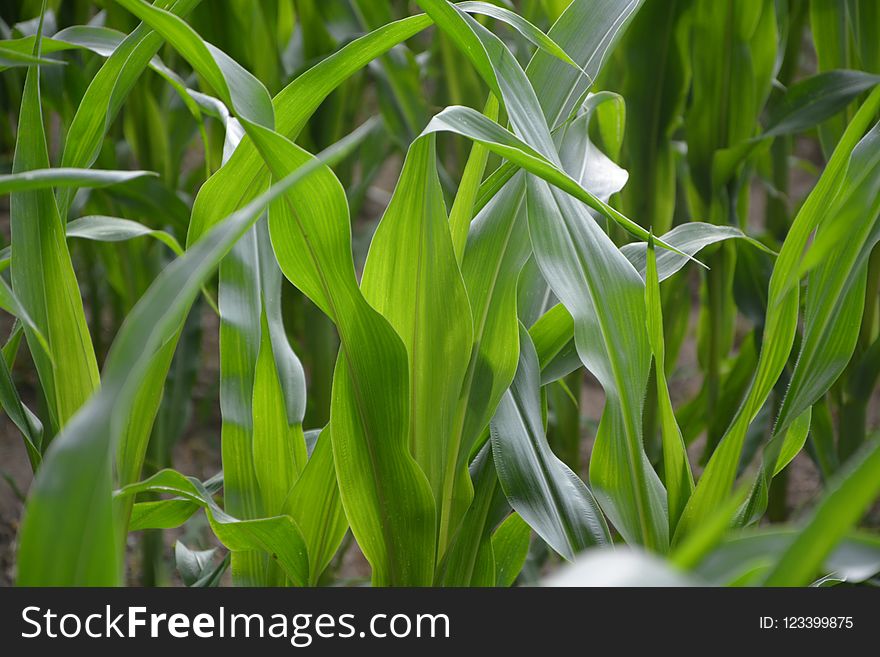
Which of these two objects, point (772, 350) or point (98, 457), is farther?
point (772, 350)

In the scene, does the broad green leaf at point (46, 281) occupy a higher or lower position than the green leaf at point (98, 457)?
higher

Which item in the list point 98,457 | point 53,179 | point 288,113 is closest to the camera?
point 98,457

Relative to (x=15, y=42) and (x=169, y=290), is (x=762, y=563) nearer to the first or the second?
(x=169, y=290)

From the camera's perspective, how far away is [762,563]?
26cm

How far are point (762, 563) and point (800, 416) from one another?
0.58 ft

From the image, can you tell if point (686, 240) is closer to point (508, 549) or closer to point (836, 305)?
point (836, 305)

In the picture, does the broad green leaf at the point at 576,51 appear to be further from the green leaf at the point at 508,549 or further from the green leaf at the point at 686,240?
the green leaf at the point at 508,549

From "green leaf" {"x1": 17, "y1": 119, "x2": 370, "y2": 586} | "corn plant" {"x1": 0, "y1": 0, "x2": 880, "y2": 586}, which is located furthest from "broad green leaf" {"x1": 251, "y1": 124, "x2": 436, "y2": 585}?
"green leaf" {"x1": 17, "y1": 119, "x2": 370, "y2": 586}

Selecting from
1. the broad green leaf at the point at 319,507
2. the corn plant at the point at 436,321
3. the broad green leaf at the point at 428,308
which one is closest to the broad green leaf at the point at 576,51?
the corn plant at the point at 436,321

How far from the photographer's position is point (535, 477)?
0.41 meters

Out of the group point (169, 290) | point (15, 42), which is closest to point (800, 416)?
point (169, 290)

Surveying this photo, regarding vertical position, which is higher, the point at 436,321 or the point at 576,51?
the point at 576,51

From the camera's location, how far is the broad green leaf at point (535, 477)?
400 millimetres

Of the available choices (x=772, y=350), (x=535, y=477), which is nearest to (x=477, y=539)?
(x=535, y=477)
